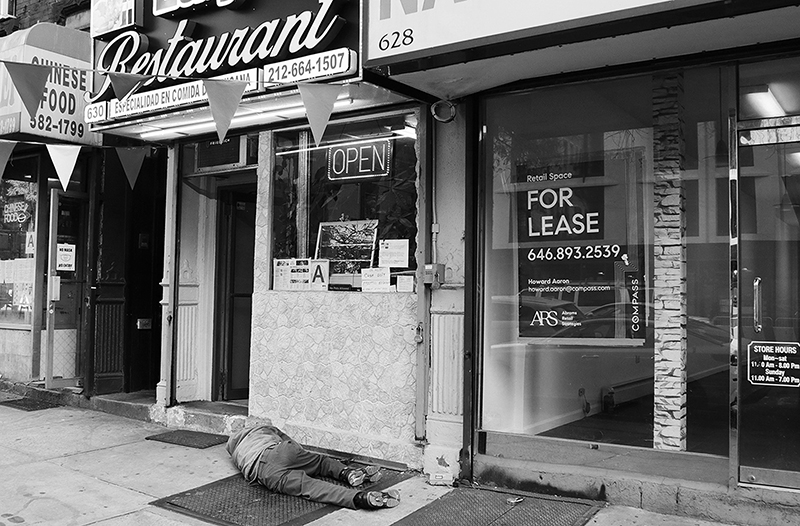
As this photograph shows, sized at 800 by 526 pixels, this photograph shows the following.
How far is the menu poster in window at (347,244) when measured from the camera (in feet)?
21.2

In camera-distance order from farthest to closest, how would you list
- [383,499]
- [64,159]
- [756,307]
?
1. [64,159]
2. [383,499]
3. [756,307]

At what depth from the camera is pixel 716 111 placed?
5.64 metres

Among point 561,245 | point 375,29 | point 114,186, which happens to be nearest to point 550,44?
point 375,29

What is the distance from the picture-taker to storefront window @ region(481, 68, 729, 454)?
561 centimetres

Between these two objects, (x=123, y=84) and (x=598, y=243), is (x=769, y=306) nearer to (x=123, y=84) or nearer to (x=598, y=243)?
(x=598, y=243)

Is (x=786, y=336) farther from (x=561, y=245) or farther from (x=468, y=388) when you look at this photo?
(x=468, y=388)

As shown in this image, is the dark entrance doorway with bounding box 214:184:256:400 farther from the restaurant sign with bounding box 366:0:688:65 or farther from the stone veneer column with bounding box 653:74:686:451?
the stone veneer column with bounding box 653:74:686:451

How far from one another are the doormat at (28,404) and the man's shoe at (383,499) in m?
5.50

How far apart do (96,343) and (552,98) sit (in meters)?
6.20

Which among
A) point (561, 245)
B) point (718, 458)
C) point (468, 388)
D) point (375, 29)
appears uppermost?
point (375, 29)

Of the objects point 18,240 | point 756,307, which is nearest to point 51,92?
point 18,240

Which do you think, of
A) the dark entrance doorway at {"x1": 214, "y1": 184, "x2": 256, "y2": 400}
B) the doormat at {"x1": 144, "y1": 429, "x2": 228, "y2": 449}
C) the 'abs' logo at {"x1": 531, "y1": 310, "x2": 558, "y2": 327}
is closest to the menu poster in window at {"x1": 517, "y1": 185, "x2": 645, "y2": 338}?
the 'abs' logo at {"x1": 531, "y1": 310, "x2": 558, "y2": 327}

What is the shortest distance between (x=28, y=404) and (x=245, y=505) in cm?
508

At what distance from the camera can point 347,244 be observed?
6598mm
